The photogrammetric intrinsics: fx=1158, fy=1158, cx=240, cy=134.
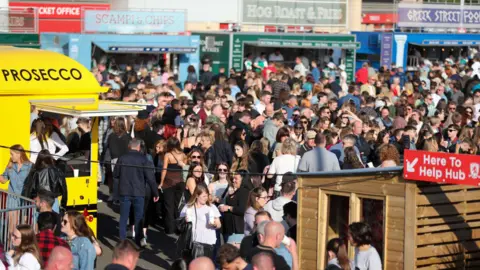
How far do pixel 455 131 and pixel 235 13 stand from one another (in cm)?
2453

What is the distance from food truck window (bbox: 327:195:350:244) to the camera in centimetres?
1148

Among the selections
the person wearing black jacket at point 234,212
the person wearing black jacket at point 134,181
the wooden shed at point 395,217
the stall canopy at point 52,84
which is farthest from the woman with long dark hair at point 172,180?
the wooden shed at point 395,217

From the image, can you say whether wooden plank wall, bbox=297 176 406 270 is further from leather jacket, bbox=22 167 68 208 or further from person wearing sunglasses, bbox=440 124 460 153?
person wearing sunglasses, bbox=440 124 460 153

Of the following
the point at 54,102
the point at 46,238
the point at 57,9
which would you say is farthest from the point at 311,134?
the point at 57,9

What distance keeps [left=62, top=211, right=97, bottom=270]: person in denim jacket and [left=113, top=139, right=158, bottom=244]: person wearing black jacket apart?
3.45 meters

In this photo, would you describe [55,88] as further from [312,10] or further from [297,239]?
[312,10]

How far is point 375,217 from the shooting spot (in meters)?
11.2

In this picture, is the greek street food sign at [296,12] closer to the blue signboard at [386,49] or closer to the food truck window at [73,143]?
the blue signboard at [386,49]

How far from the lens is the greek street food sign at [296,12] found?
37.2 meters

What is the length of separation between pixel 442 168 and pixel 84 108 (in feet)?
17.9

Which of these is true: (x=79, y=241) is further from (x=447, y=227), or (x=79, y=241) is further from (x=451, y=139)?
(x=451, y=139)

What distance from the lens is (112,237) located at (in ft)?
51.3

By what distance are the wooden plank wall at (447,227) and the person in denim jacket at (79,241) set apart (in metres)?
3.04

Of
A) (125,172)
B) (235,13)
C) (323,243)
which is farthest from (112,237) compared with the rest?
(235,13)
